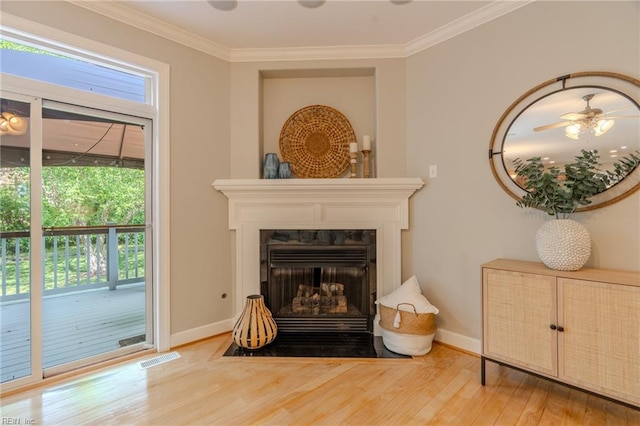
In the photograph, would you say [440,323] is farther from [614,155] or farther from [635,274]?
[614,155]

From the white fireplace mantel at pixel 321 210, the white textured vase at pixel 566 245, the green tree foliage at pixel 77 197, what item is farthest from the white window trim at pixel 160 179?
the white textured vase at pixel 566 245

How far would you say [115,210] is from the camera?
2.16 m

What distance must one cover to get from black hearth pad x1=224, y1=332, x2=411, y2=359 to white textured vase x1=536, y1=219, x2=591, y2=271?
1152mm

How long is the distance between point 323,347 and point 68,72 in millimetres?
2633

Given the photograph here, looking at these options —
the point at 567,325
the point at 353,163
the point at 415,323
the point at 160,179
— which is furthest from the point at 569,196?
the point at 160,179

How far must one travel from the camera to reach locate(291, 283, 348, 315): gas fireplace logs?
2549 mm

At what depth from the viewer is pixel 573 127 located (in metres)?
1.75

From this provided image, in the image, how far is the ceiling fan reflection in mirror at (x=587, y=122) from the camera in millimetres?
1650

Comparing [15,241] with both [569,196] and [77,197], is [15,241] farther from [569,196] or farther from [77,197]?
[569,196]

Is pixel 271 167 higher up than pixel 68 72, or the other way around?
pixel 68 72

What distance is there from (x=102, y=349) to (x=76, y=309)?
348 mm

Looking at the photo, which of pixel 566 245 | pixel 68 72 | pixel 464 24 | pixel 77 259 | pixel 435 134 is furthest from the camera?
pixel 435 134

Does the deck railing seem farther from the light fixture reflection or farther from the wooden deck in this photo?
the light fixture reflection

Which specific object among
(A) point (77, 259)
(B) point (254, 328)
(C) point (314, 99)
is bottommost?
(B) point (254, 328)
